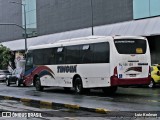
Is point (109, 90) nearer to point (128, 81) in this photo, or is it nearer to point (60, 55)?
point (128, 81)

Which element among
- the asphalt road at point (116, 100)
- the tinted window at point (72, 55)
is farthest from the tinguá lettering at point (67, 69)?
the asphalt road at point (116, 100)

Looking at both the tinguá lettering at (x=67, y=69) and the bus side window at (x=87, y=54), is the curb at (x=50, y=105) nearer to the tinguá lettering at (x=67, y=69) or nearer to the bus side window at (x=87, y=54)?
the tinguá lettering at (x=67, y=69)

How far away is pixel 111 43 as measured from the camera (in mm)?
20531

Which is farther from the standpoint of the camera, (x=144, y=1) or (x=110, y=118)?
(x=144, y=1)

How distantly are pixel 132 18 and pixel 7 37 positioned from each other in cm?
3574

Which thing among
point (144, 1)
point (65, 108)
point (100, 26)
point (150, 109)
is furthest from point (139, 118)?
point (100, 26)

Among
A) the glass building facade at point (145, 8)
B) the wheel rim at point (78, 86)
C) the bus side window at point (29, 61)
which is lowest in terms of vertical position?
the wheel rim at point (78, 86)

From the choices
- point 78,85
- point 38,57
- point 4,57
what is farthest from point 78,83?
point 4,57

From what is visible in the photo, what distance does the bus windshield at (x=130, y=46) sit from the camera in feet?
67.8

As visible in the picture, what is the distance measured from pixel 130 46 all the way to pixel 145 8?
19.1 meters

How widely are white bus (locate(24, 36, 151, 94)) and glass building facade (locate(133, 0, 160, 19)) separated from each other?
15.3 meters

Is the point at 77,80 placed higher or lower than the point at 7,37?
lower

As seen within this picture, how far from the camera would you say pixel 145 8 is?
129 ft

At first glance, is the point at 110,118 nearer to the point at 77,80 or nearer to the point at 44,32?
the point at 77,80
